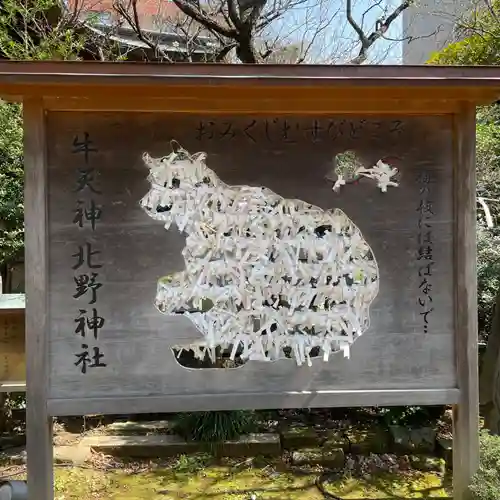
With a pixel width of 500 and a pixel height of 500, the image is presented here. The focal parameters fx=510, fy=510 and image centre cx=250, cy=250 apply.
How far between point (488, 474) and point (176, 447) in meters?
3.35

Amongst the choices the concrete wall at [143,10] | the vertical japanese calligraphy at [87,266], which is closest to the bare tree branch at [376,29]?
the concrete wall at [143,10]

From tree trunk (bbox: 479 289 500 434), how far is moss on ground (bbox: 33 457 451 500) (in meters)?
0.78

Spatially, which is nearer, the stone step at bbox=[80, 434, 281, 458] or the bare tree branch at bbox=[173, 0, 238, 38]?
the stone step at bbox=[80, 434, 281, 458]

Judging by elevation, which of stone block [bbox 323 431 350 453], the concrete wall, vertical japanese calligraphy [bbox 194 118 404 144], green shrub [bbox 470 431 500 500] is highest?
the concrete wall

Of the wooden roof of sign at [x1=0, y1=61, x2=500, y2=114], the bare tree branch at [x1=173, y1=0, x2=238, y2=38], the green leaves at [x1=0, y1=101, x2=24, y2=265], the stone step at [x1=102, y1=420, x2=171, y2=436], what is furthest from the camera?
the bare tree branch at [x1=173, y1=0, x2=238, y2=38]

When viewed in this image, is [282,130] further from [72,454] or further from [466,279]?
[72,454]

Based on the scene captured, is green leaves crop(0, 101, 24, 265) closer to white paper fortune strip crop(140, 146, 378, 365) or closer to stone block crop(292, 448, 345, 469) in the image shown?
white paper fortune strip crop(140, 146, 378, 365)

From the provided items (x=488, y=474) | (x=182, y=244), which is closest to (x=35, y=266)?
(x=182, y=244)

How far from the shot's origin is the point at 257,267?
346 centimetres

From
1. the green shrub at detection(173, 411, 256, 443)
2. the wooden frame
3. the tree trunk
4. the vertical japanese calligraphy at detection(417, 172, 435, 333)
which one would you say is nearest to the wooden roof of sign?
the wooden frame

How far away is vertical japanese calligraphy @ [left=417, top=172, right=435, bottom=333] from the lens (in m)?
3.56

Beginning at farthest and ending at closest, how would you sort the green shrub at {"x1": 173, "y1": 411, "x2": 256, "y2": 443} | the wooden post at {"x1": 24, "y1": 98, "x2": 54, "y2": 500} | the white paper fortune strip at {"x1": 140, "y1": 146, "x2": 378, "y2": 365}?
the green shrub at {"x1": 173, "y1": 411, "x2": 256, "y2": 443}
the white paper fortune strip at {"x1": 140, "y1": 146, "x2": 378, "y2": 365}
the wooden post at {"x1": 24, "y1": 98, "x2": 54, "y2": 500}

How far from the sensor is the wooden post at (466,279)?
3529 millimetres

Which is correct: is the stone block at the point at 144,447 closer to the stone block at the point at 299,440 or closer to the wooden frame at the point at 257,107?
the stone block at the point at 299,440
